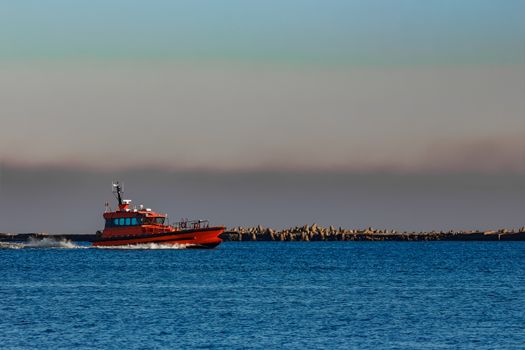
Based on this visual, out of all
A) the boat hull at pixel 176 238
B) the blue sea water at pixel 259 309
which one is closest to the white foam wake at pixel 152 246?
the boat hull at pixel 176 238

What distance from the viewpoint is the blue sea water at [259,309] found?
48.1 meters

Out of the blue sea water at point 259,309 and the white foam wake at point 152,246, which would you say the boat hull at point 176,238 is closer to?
the white foam wake at point 152,246

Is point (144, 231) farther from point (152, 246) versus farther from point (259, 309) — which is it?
Answer: point (259, 309)

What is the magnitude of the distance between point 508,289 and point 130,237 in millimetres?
65809

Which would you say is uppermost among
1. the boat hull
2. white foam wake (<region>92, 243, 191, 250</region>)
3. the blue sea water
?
the boat hull

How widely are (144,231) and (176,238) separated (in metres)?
4.55

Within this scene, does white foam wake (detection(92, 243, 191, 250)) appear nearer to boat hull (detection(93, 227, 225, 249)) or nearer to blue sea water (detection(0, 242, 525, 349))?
boat hull (detection(93, 227, 225, 249))

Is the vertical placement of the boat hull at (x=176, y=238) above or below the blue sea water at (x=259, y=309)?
above

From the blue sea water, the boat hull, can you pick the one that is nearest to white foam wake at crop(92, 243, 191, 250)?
the boat hull

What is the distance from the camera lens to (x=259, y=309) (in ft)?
201

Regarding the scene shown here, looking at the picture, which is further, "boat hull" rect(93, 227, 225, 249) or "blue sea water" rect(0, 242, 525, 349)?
"boat hull" rect(93, 227, 225, 249)

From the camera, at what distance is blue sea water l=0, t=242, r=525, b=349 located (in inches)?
1893

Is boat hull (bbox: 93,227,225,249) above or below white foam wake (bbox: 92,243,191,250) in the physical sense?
above

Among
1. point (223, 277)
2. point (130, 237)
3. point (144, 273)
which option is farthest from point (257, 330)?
point (130, 237)
